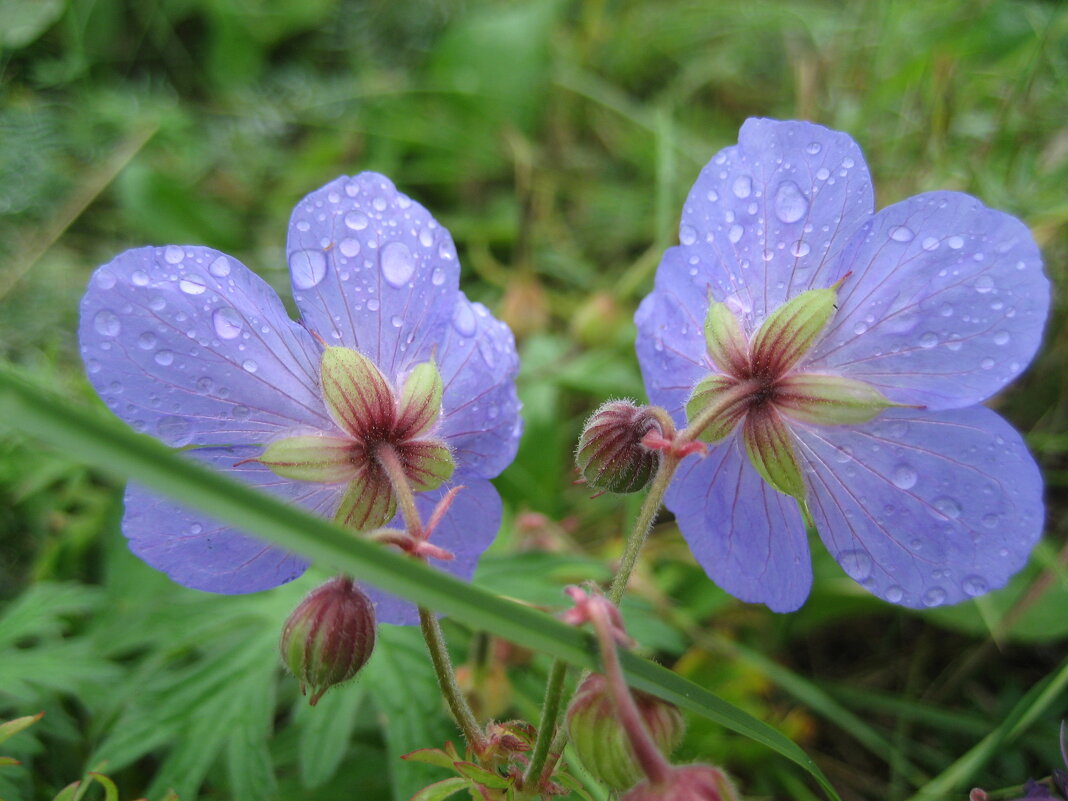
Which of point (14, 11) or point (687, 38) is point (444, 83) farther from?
point (14, 11)

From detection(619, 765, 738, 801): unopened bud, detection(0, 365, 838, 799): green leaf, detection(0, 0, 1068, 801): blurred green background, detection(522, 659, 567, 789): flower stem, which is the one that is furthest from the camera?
detection(0, 0, 1068, 801): blurred green background

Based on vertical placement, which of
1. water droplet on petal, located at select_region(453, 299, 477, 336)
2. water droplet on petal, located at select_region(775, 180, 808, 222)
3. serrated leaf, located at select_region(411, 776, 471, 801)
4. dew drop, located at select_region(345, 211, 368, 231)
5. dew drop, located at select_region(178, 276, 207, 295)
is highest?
water droplet on petal, located at select_region(775, 180, 808, 222)

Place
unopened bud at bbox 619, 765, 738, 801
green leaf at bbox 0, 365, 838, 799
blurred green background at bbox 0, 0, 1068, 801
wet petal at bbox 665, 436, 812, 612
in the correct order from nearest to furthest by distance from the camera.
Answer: green leaf at bbox 0, 365, 838, 799 < unopened bud at bbox 619, 765, 738, 801 < wet petal at bbox 665, 436, 812, 612 < blurred green background at bbox 0, 0, 1068, 801

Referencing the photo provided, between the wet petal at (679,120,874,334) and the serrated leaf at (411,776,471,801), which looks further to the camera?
the wet petal at (679,120,874,334)

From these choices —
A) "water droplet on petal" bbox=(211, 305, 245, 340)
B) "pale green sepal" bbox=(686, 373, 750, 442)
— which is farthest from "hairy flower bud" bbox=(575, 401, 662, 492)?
"water droplet on petal" bbox=(211, 305, 245, 340)

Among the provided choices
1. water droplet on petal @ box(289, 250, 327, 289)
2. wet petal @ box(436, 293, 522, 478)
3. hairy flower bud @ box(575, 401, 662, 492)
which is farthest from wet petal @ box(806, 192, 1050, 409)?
water droplet on petal @ box(289, 250, 327, 289)

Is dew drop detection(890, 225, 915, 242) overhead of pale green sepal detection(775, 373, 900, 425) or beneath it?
overhead

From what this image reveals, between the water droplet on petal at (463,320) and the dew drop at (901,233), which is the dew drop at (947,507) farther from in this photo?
the water droplet on petal at (463,320)

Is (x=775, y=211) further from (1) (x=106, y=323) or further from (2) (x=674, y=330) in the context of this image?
(1) (x=106, y=323)

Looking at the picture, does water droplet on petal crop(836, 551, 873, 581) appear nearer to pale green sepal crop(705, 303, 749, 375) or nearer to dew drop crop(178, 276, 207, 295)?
pale green sepal crop(705, 303, 749, 375)
